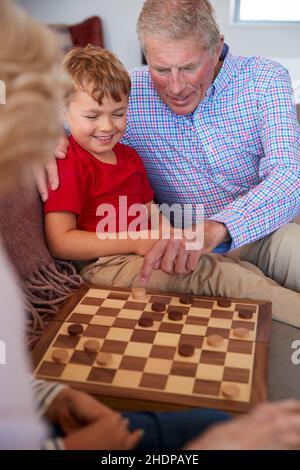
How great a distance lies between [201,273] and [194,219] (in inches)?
18.4

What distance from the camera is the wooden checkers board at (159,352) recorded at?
3.47 feet

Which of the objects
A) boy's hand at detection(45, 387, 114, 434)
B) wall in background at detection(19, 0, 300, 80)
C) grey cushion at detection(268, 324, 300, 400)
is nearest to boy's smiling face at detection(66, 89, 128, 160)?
grey cushion at detection(268, 324, 300, 400)

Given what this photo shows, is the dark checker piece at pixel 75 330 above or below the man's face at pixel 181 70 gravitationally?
below

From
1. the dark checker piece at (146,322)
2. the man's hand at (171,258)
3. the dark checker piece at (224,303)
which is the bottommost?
the dark checker piece at (224,303)

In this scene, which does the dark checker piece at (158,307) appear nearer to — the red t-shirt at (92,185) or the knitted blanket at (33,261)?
the knitted blanket at (33,261)

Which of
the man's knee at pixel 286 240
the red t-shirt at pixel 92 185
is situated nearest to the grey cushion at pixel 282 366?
the man's knee at pixel 286 240

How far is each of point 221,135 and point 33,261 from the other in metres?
0.74

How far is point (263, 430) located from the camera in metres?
0.81

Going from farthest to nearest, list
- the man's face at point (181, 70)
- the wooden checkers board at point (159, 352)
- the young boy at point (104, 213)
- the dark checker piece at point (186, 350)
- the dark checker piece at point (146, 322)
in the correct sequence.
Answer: the man's face at point (181, 70) → the young boy at point (104, 213) → the dark checker piece at point (146, 322) → the dark checker piece at point (186, 350) → the wooden checkers board at point (159, 352)

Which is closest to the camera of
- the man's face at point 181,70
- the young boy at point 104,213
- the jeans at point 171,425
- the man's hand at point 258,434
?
the man's hand at point 258,434

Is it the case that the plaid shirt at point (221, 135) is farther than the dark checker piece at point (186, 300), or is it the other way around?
the plaid shirt at point (221, 135)

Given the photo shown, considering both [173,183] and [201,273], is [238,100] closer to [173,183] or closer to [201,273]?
[173,183]

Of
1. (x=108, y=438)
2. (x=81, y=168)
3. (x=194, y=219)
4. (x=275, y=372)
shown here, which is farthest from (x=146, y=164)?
(x=108, y=438)

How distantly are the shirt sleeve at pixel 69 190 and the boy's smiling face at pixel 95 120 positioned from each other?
0.23ft
